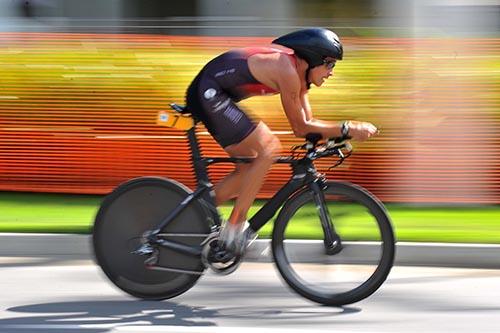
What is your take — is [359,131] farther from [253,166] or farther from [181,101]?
[181,101]

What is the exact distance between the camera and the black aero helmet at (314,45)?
566 cm

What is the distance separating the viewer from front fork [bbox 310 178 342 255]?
5.80m

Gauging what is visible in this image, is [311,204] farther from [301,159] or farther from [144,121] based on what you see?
[144,121]

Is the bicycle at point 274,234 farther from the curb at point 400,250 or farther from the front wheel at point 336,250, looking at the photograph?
the curb at point 400,250

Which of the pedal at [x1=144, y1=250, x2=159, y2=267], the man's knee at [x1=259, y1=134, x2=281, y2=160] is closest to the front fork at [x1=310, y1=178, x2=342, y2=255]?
the man's knee at [x1=259, y1=134, x2=281, y2=160]

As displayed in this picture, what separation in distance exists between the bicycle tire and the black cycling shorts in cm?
45

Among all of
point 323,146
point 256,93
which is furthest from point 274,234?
point 256,93

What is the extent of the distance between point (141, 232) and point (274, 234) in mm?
805

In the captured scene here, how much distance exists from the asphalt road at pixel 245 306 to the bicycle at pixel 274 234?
0.50 ft

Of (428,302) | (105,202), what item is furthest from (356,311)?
(105,202)

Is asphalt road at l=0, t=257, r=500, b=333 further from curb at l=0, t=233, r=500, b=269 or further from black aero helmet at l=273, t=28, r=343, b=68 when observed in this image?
black aero helmet at l=273, t=28, r=343, b=68

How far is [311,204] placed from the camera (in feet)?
19.2

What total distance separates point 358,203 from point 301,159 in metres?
0.42

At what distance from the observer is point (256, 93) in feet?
19.0
